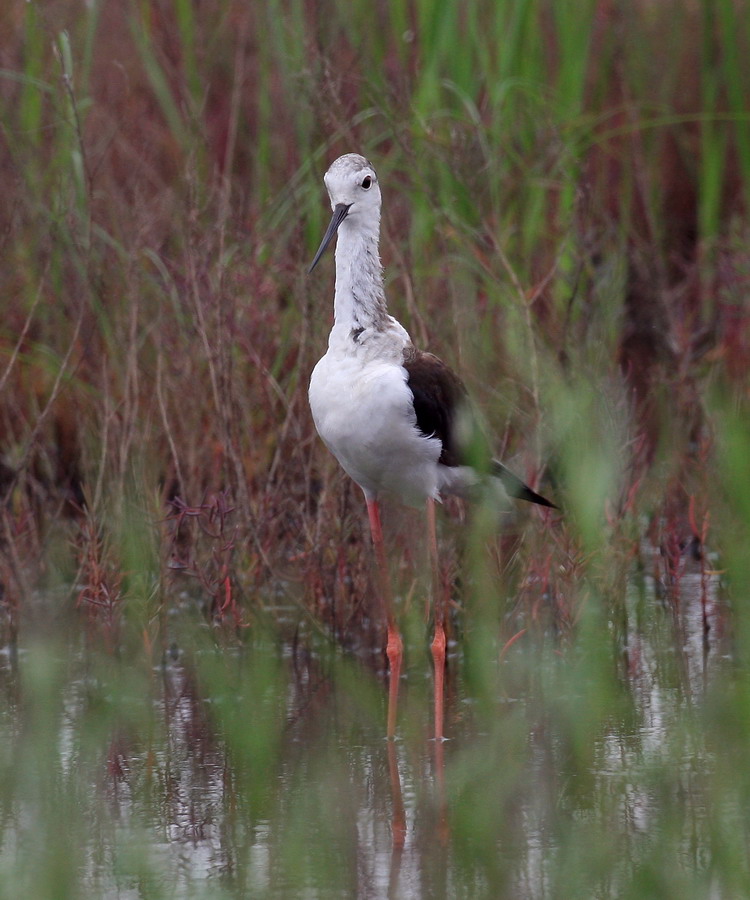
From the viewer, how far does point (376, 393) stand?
4.23 meters

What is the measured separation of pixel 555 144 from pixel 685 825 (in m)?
3.16

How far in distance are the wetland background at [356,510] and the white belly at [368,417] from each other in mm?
443

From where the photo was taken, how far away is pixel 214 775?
154 inches

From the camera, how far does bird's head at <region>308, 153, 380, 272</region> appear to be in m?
4.38

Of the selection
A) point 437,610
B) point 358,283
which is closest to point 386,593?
point 437,610

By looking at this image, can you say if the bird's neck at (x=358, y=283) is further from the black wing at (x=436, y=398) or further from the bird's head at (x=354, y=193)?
the black wing at (x=436, y=398)

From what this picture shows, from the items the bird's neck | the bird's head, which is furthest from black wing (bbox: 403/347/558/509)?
the bird's head

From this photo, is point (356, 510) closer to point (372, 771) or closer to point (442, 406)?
point (442, 406)

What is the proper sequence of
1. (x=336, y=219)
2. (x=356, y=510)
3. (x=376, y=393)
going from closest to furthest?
(x=376, y=393) < (x=336, y=219) < (x=356, y=510)

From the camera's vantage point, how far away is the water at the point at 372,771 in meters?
3.24

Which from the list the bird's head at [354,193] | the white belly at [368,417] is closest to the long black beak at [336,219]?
the bird's head at [354,193]

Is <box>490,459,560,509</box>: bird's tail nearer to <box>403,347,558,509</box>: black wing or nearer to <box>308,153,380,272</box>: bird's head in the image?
<box>403,347,558,509</box>: black wing

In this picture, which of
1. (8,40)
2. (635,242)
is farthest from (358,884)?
(8,40)

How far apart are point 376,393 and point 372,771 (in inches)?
40.0
